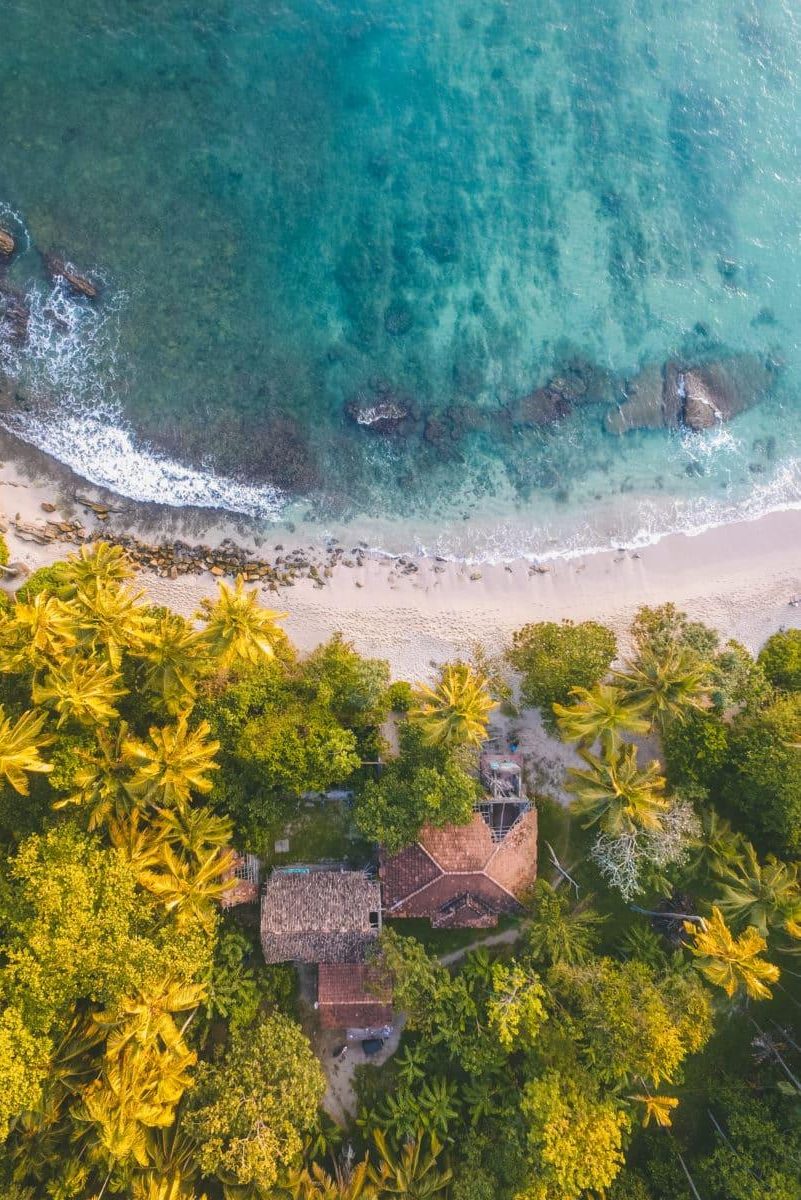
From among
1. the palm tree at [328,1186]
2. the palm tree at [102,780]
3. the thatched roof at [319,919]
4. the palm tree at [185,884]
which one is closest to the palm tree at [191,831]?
the palm tree at [185,884]

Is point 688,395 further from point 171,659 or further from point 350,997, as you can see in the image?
point 350,997

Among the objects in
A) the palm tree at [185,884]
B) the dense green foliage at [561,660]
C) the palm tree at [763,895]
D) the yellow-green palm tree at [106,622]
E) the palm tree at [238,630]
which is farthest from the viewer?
the dense green foliage at [561,660]

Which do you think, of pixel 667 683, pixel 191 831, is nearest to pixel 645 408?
pixel 667 683

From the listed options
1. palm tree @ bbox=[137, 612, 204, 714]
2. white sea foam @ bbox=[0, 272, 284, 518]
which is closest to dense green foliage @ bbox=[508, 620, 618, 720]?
palm tree @ bbox=[137, 612, 204, 714]

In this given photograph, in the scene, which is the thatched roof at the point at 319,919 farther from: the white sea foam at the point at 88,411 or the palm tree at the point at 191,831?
the white sea foam at the point at 88,411

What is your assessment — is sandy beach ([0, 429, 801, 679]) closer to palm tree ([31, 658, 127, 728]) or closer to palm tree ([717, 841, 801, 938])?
palm tree ([31, 658, 127, 728])
